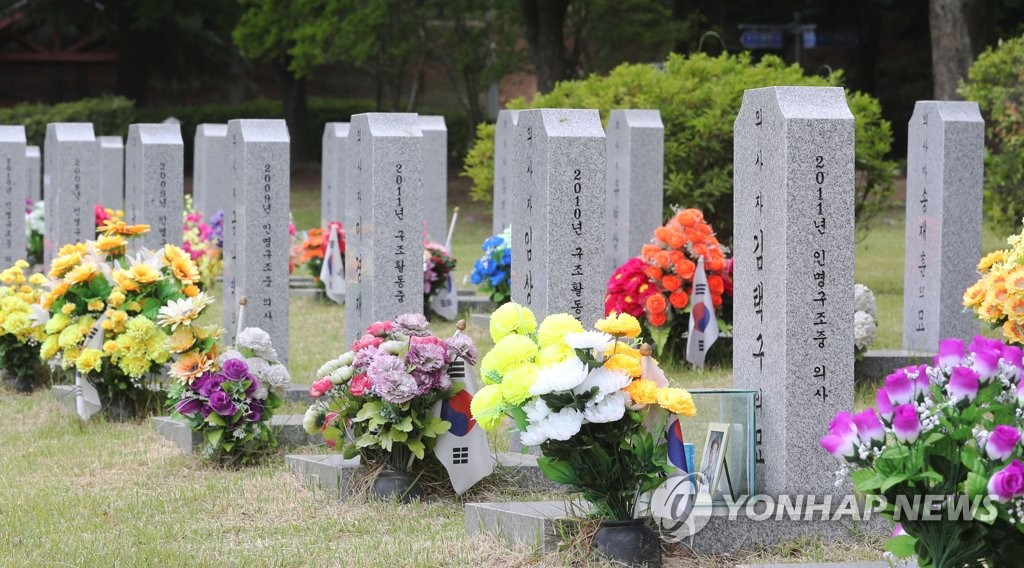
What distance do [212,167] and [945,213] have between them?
9528 mm

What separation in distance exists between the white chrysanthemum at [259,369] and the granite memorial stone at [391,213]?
85 cm

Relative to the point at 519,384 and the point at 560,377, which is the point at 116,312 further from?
the point at 560,377

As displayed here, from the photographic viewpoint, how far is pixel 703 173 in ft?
45.8

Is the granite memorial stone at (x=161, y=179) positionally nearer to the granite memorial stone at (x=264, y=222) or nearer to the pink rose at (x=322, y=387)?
the granite memorial stone at (x=264, y=222)

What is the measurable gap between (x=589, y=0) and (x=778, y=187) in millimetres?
22549

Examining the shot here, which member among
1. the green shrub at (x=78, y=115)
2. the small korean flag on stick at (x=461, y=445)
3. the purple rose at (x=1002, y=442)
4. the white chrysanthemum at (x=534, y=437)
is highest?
the green shrub at (x=78, y=115)

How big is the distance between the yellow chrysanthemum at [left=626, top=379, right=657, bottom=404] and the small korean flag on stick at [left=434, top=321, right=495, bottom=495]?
1.37 metres

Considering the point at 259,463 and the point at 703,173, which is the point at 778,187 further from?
the point at 703,173

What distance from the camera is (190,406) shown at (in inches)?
290

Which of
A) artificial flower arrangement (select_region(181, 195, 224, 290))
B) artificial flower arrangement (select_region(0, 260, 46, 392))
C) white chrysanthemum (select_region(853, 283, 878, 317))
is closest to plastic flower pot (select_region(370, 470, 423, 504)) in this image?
artificial flower arrangement (select_region(0, 260, 46, 392))

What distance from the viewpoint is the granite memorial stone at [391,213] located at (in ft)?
25.9

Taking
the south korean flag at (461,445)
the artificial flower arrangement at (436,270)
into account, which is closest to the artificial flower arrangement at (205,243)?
the artificial flower arrangement at (436,270)

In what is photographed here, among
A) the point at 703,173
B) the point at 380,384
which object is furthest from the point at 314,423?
the point at 703,173

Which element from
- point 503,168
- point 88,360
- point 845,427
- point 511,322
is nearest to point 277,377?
point 88,360
